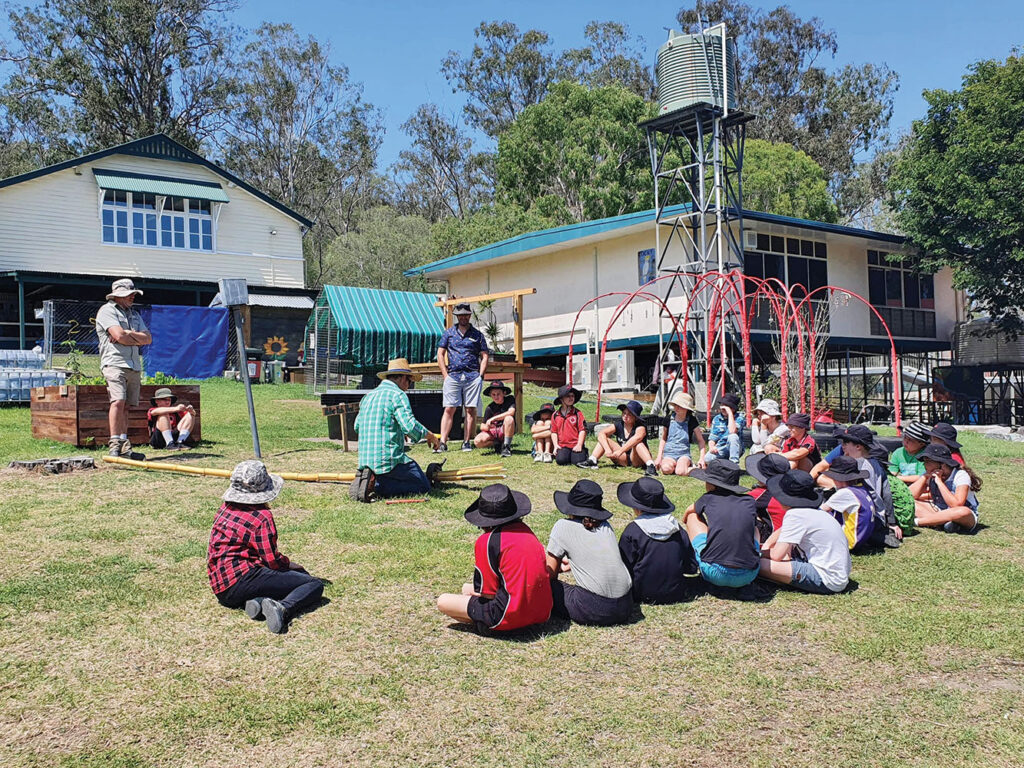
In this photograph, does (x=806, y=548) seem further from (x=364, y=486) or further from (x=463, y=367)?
(x=463, y=367)

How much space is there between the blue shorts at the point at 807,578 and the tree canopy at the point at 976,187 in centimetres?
1999

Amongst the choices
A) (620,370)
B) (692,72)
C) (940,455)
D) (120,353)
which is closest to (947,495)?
(940,455)

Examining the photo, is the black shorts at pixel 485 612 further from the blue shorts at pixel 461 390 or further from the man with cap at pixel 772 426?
the blue shorts at pixel 461 390

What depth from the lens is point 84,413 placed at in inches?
436

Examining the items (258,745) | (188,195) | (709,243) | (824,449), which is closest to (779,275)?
(709,243)

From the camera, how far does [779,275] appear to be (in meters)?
25.1

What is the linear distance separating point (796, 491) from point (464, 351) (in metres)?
6.59

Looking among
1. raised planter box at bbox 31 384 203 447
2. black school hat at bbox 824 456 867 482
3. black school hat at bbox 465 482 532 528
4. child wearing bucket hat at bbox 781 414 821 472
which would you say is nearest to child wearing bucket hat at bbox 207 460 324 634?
Result: black school hat at bbox 465 482 532 528

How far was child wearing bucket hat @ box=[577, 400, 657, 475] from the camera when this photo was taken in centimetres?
1106

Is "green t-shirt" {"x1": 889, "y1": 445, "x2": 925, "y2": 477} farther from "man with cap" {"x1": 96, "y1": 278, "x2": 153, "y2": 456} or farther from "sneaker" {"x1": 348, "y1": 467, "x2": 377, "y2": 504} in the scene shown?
"man with cap" {"x1": 96, "y1": 278, "x2": 153, "y2": 456}

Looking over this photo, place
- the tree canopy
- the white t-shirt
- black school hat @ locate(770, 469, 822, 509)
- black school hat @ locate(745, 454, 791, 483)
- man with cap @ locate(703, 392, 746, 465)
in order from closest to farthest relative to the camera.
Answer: the white t-shirt, black school hat @ locate(770, 469, 822, 509), black school hat @ locate(745, 454, 791, 483), man with cap @ locate(703, 392, 746, 465), the tree canopy

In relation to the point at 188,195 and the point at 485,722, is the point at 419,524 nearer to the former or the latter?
the point at 485,722

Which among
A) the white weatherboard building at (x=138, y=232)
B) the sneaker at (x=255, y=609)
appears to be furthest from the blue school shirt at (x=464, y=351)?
the white weatherboard building at (x=138, y=232)

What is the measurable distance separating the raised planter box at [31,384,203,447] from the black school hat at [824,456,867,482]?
7.99 meters
